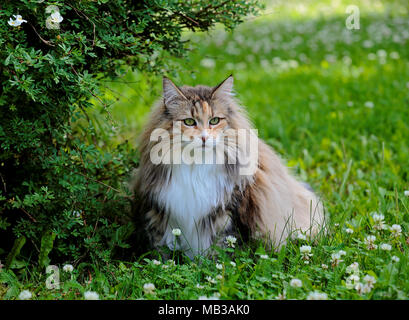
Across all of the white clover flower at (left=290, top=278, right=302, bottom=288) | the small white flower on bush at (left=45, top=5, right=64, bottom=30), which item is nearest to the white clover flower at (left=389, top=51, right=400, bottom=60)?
the white clover flower at (left=290, top=278, right=302, bottom=288)

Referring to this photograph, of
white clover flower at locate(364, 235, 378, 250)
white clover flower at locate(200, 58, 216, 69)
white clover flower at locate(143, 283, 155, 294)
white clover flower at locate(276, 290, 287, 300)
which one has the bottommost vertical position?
white clover flower at locate(276, 290, 287, 300)

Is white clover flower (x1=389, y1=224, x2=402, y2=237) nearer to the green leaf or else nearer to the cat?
the cat

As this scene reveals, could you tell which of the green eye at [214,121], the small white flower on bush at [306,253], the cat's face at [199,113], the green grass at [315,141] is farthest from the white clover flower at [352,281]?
the green eye at [214,121]

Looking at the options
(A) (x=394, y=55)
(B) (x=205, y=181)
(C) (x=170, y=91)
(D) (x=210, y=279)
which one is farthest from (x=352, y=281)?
(A) (x=394, y=55)

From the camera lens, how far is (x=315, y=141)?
481 cm

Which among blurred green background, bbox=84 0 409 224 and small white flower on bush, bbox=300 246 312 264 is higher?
blurred green background, bbox=84 0 409 224

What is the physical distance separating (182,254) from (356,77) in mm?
4358

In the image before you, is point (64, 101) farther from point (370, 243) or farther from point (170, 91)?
point (370, 243)

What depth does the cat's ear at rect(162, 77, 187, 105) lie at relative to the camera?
288cm

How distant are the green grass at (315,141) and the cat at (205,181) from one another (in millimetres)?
164

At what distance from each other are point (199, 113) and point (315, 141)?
7.37ft

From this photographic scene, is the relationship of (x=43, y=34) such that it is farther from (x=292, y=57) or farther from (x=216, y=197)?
(x=292, y=57)

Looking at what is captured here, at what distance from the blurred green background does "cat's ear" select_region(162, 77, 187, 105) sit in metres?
0.36
